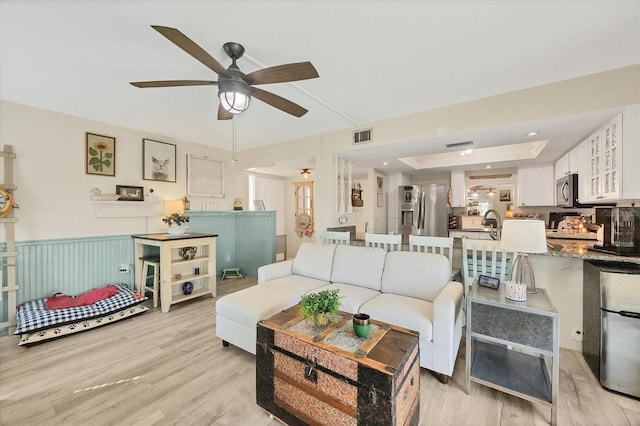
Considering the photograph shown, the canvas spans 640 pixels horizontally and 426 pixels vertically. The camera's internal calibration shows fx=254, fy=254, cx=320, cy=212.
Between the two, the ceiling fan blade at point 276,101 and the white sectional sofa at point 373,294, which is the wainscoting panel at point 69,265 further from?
the ceiling fan blade at point 276,101

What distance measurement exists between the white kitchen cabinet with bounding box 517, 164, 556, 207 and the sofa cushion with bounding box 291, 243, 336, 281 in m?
4.19

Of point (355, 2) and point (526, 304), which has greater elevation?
point (355, 2)

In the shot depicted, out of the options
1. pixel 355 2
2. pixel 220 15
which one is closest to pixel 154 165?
pixel 220 15

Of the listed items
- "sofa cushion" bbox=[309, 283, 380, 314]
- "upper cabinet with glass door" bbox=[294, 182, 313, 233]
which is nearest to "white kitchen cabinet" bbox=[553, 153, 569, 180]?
"sofa cushion" bbox=[309, 283, 380, 314]

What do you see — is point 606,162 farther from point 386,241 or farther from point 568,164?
point 386,241

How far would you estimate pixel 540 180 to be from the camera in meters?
4.75

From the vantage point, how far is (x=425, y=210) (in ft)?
18.1

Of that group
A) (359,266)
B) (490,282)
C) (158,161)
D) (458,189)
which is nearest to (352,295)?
(359,266)

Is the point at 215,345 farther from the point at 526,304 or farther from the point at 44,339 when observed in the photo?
the point at 526,304

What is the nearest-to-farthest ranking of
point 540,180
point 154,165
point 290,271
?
point 290,271, point 154,165, point 540,180

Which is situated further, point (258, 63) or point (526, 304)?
point (258, 63)

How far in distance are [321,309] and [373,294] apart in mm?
1061

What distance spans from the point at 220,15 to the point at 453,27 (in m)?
1.49

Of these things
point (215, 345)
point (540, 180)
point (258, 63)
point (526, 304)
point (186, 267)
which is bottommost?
point (215, 345)
